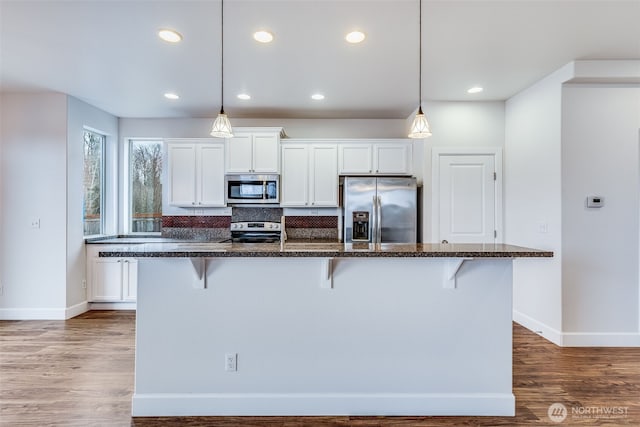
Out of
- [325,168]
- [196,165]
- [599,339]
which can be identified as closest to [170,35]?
[196,165]

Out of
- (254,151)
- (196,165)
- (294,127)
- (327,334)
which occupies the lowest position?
(327,334)

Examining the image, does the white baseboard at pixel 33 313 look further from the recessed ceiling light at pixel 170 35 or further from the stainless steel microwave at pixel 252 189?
the recessed ceiling light at pixel 170 35

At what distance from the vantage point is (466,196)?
4180mm

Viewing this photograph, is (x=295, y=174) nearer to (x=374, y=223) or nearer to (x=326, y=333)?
(x=374, y=223)

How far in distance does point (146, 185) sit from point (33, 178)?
4.30 ft

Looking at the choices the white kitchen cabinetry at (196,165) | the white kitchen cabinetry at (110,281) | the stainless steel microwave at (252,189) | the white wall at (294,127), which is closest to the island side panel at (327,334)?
the stainless steel microwave at (252,189)

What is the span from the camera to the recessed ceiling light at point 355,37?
2.57 metres

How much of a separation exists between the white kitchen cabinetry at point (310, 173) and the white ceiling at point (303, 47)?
0.66 m

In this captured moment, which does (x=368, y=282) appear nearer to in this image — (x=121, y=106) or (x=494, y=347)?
(x=494, y=347)

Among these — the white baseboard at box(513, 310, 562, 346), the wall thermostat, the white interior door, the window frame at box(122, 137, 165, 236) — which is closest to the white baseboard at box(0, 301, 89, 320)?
the window frame at box(122, 137, 165, 236)

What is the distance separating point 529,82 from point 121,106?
5.00 meters

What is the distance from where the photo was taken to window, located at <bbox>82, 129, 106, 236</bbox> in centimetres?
452

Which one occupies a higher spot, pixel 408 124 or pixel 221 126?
pixel 408 124

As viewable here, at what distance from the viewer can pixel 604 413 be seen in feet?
7.25
